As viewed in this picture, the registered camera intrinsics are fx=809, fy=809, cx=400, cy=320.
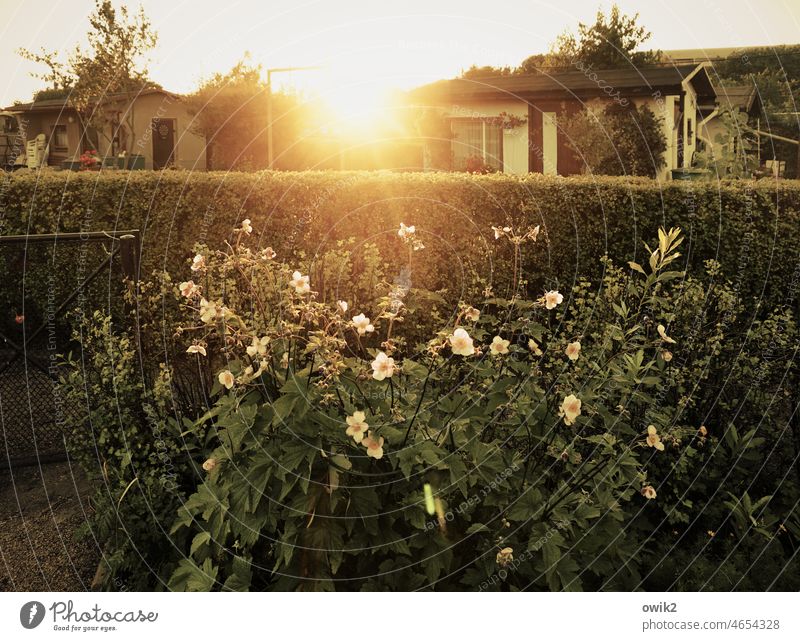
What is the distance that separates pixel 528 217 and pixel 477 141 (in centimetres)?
1916

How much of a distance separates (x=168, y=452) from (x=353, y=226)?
632cm

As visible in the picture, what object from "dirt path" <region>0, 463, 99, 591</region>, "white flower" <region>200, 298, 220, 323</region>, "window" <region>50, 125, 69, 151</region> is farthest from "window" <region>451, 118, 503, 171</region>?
"window" <region>50, 125, 69, 151</region>

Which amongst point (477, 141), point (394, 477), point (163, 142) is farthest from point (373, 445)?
point (163, 142)

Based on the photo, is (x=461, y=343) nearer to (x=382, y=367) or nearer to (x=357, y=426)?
(x=382, y=367)

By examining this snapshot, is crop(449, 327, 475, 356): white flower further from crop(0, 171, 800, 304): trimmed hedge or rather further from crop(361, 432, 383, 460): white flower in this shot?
crop(0, 171, 800, 304): trimmed hedge

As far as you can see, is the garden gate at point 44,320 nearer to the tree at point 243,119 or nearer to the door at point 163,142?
the tree at point 243,119

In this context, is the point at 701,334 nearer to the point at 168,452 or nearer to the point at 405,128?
the point at 168,452

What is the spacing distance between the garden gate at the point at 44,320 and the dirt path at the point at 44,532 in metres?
0.27

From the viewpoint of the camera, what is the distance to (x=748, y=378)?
20.0 feet

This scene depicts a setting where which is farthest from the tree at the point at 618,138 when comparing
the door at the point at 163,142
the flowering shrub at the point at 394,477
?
the door at the point at 163,142

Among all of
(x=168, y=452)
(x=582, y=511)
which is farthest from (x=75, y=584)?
(x=582, y=511)

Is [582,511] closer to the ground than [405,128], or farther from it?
closer to the ground
